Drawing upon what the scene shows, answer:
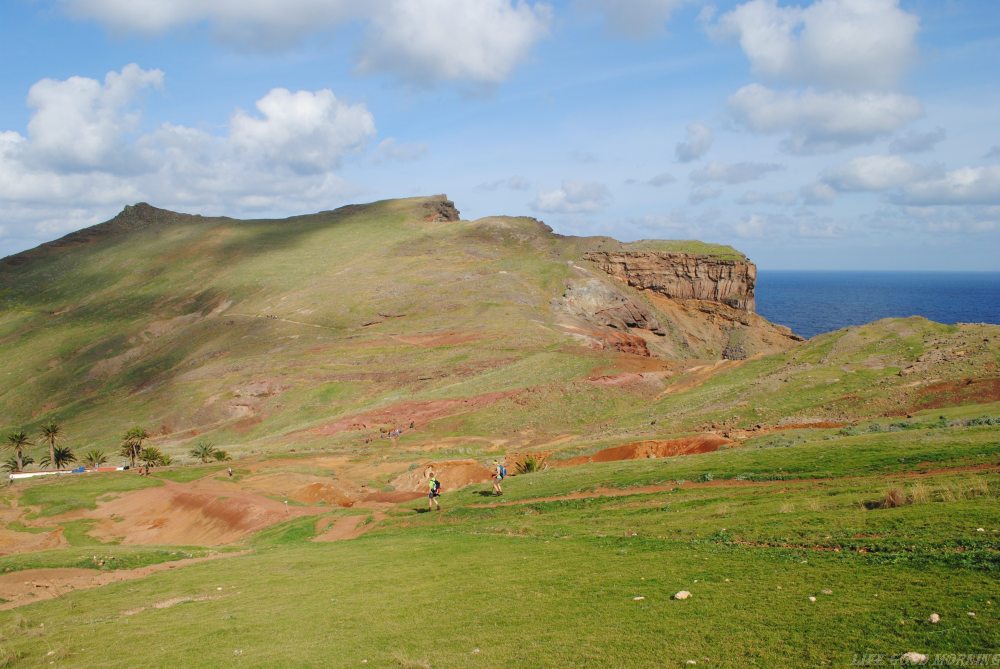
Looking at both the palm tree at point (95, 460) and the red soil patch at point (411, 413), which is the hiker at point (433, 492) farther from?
the palm tree at point (95, 460)

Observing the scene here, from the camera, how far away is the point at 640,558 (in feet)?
65.4

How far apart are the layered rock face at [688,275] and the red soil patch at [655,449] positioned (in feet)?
311

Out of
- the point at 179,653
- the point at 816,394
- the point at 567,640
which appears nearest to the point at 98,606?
the point at 179,653

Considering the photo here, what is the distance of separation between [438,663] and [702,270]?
429ft

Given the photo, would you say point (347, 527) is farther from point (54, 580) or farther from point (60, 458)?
point (60, 458)

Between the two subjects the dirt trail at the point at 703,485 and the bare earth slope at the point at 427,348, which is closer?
the dirt trail at the point at 703,485

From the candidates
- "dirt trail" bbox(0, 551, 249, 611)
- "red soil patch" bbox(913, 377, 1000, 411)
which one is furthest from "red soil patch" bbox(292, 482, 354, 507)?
"red soil patch" bbox(913, 377, 1000, 411)

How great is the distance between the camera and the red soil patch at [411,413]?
7438 cm

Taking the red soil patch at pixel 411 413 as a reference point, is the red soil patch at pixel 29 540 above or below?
below

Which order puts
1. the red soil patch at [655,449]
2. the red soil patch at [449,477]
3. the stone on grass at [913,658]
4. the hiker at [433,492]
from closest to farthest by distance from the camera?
the stone on grass at [913,658]
the hiker at [433,492]
the red soil patch at [655,449]
the red soil patch at [449,477]

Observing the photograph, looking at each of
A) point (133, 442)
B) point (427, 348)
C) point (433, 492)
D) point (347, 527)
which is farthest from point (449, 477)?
point (427, 348)

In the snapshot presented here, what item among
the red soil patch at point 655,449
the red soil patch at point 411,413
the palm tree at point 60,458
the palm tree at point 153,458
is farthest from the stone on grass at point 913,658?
the palm tree at point 60,458

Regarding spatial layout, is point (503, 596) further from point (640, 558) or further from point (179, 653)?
point (179, 653)

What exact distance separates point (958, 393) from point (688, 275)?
9399cm
